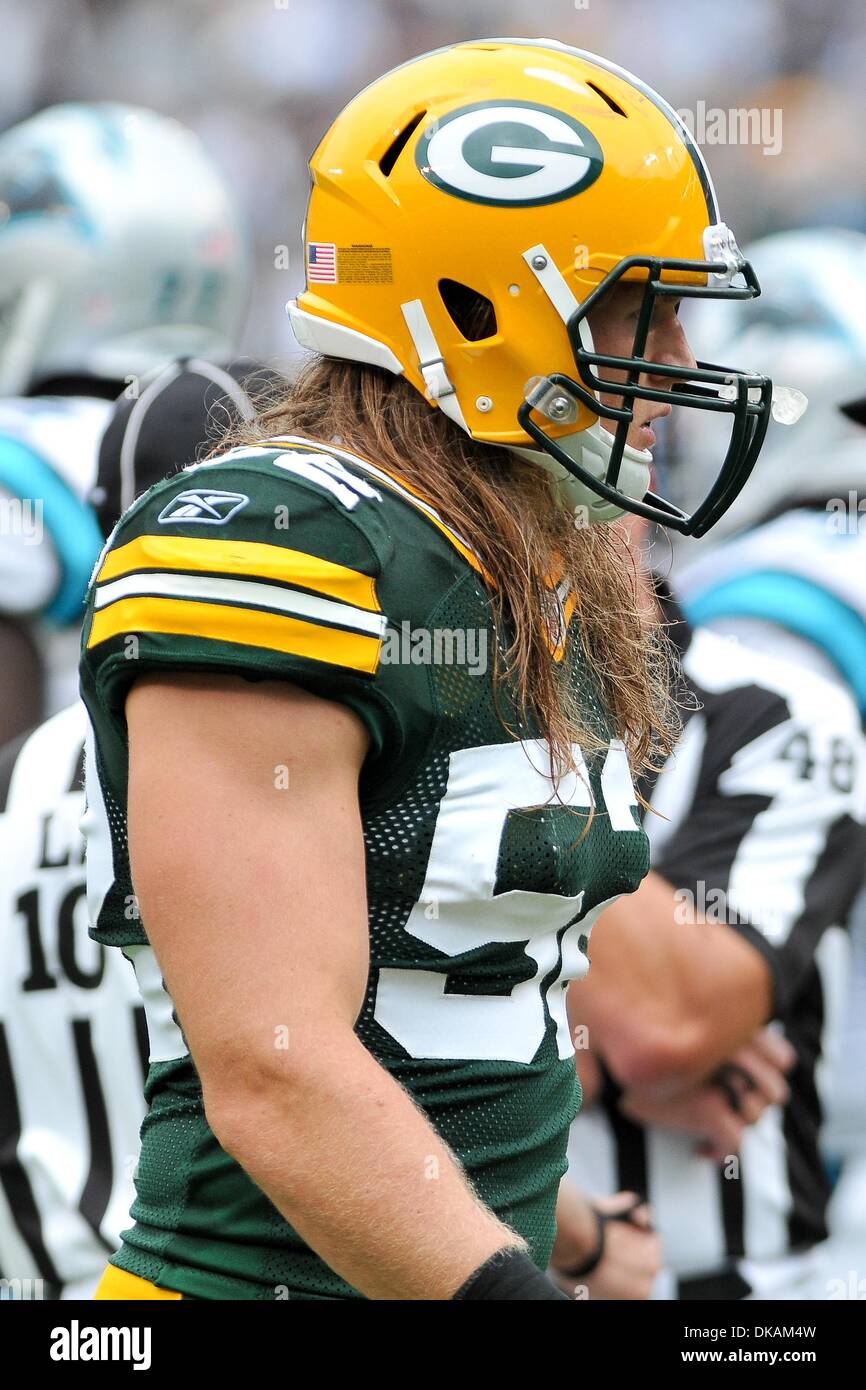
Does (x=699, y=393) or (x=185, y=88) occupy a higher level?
(x=185, y=88)

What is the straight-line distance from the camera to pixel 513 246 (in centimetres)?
164

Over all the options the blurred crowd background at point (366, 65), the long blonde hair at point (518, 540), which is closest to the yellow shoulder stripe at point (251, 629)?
the long blonde hair at point (518, 540)

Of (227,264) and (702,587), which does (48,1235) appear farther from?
(227,264)

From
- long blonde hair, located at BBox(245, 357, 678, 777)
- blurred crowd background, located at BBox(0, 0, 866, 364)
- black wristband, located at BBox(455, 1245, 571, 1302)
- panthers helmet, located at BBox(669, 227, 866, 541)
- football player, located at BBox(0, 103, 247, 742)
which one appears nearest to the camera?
black wristband, located at BBox(455, 1245, 571, 1302)

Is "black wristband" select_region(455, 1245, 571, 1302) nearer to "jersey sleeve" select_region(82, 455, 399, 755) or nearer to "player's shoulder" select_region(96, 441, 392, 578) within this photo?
"jersey sleeve" select_region(82, 455, 399, 755)

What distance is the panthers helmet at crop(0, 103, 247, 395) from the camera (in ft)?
15.8

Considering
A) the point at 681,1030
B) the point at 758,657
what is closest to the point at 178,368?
the point at 758,657

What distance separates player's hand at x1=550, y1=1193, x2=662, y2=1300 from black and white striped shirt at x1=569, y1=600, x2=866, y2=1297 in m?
0.21

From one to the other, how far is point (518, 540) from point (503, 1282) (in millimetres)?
615

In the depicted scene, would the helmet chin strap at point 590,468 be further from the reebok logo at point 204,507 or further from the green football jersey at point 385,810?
the reebok logo at point 204,507

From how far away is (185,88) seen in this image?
369 inches

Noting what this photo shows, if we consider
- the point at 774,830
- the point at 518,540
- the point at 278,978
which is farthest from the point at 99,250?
the point at 278,978

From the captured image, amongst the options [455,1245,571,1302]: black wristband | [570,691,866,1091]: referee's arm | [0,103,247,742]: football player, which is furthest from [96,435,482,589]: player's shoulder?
[0,103,247,742]: football player

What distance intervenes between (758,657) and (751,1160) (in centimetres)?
84
